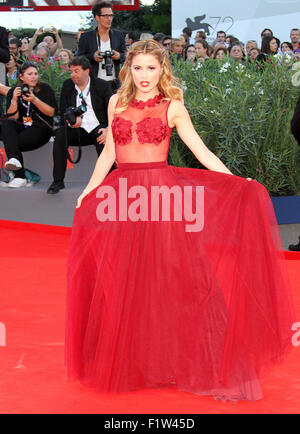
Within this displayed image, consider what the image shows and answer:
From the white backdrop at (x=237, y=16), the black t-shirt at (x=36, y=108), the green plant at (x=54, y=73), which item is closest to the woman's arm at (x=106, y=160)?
the black t-shirt at (x=36, y=108)

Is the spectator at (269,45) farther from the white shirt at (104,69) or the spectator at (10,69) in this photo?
the spectator at (10,69)

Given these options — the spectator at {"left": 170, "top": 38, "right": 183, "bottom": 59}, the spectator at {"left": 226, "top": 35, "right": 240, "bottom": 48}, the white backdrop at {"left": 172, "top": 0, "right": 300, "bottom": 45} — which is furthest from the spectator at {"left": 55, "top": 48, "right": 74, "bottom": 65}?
the white backdrop at {"left": 172, "top": 0, "right": 300, "bottom": 45}

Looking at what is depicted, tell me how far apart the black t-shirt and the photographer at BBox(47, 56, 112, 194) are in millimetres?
395

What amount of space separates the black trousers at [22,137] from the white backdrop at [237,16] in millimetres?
6403

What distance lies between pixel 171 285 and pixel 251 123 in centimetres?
453

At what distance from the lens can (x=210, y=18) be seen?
14.7m

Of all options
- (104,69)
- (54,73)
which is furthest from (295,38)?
(104,69)

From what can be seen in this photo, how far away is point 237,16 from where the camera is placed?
14.7m

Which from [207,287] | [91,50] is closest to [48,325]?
[207,287]

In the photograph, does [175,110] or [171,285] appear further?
[175,110]

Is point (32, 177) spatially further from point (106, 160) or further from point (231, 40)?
point (106, 160)

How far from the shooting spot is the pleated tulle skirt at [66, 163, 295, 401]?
347 cm

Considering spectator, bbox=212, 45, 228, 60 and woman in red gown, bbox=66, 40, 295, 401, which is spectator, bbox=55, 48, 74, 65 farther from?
woman in red gown, bbox=66, 40, 295, 401

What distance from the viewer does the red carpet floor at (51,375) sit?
3.35 m
